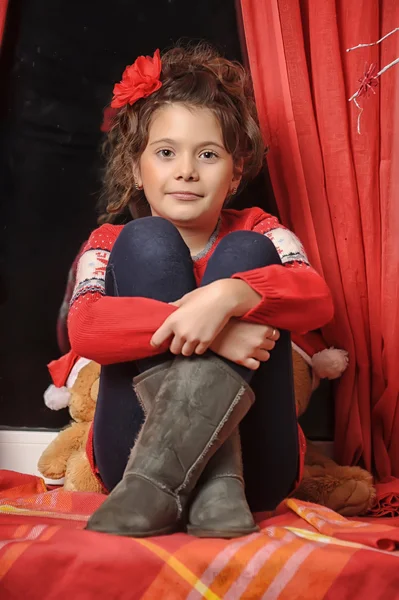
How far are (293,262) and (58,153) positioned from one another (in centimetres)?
79

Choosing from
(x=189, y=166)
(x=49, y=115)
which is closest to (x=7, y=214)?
(x=49, y=115)

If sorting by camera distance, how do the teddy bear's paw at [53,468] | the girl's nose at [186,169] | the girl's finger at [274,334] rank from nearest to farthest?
the girl's finger at [274,334] → the girl's nose at [186,169] → the teddy bear's paw at [53,468]

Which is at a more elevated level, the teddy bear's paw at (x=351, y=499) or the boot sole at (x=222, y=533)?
the boot sole at (x=222, y=533)

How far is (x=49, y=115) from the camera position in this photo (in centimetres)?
176

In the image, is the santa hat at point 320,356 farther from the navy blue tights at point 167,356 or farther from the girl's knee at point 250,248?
the girl's knee at point 250,248

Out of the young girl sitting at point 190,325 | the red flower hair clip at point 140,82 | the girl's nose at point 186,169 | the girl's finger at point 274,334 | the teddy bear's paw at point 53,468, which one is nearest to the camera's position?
the young girl sitting at point 190,325

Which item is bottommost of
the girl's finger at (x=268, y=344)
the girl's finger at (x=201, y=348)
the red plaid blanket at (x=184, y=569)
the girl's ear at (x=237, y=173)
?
the red plaid blanket at (x=184, y=569)

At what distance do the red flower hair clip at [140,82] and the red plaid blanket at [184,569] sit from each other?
85 cm

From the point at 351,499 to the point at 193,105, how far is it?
2.77 ft

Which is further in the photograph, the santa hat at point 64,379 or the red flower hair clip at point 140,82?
the santa hat at point 64,379

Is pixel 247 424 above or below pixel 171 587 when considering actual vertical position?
above

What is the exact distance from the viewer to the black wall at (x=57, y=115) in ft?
5.74

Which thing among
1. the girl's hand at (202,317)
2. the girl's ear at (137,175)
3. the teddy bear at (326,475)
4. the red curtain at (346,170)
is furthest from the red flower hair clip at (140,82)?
the teddy bear at (326,475)

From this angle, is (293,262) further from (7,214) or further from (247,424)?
(7,214)
